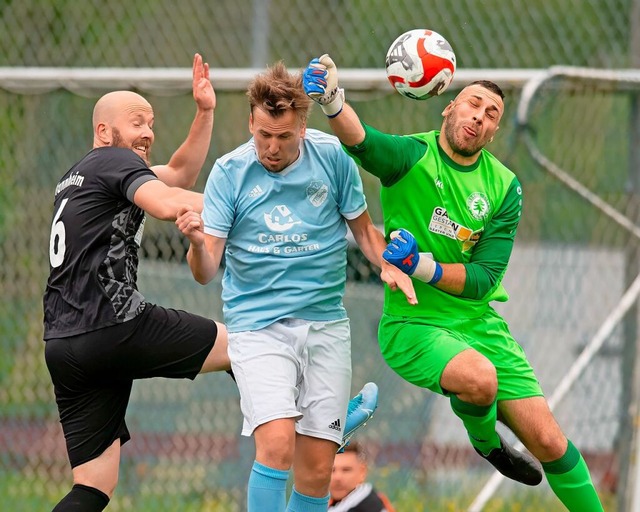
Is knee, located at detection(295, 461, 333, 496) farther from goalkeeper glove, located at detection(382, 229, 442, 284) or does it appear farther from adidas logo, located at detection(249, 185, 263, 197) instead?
adidas logo, located at detection(249, 185, 263, 197)

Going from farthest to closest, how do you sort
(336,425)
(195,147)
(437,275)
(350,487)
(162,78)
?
(162,78) → (350,487) → (195,147) → (336,425) → (437,275)

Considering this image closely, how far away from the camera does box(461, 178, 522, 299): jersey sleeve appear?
5.78 metres

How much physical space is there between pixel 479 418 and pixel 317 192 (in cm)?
111

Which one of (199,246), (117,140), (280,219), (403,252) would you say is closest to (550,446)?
(403,252)

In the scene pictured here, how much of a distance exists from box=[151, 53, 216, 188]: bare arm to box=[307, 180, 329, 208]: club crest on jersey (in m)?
0.75

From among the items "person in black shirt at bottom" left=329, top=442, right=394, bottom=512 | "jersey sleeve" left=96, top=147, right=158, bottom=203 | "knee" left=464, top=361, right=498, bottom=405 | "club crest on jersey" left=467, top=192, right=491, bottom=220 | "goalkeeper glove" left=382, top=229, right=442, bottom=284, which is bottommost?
"person in black shirt at bottom" left=329, top=442, right=394, bottom=512

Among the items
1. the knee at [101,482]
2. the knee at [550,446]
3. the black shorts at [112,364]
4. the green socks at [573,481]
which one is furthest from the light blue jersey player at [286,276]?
the green socks at [573,481]

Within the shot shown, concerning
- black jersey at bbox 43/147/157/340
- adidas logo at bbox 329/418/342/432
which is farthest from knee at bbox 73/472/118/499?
adidas logo at bbox 329/418/342/432

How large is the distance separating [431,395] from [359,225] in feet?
8.18

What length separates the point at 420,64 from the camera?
5586mm

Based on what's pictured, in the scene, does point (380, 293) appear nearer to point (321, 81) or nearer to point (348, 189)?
point (348, 189)

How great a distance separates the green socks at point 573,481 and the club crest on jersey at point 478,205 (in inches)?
41.3

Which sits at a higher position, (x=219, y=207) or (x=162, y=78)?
(x=162, y=78)

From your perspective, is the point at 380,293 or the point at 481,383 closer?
the point at 481,383
